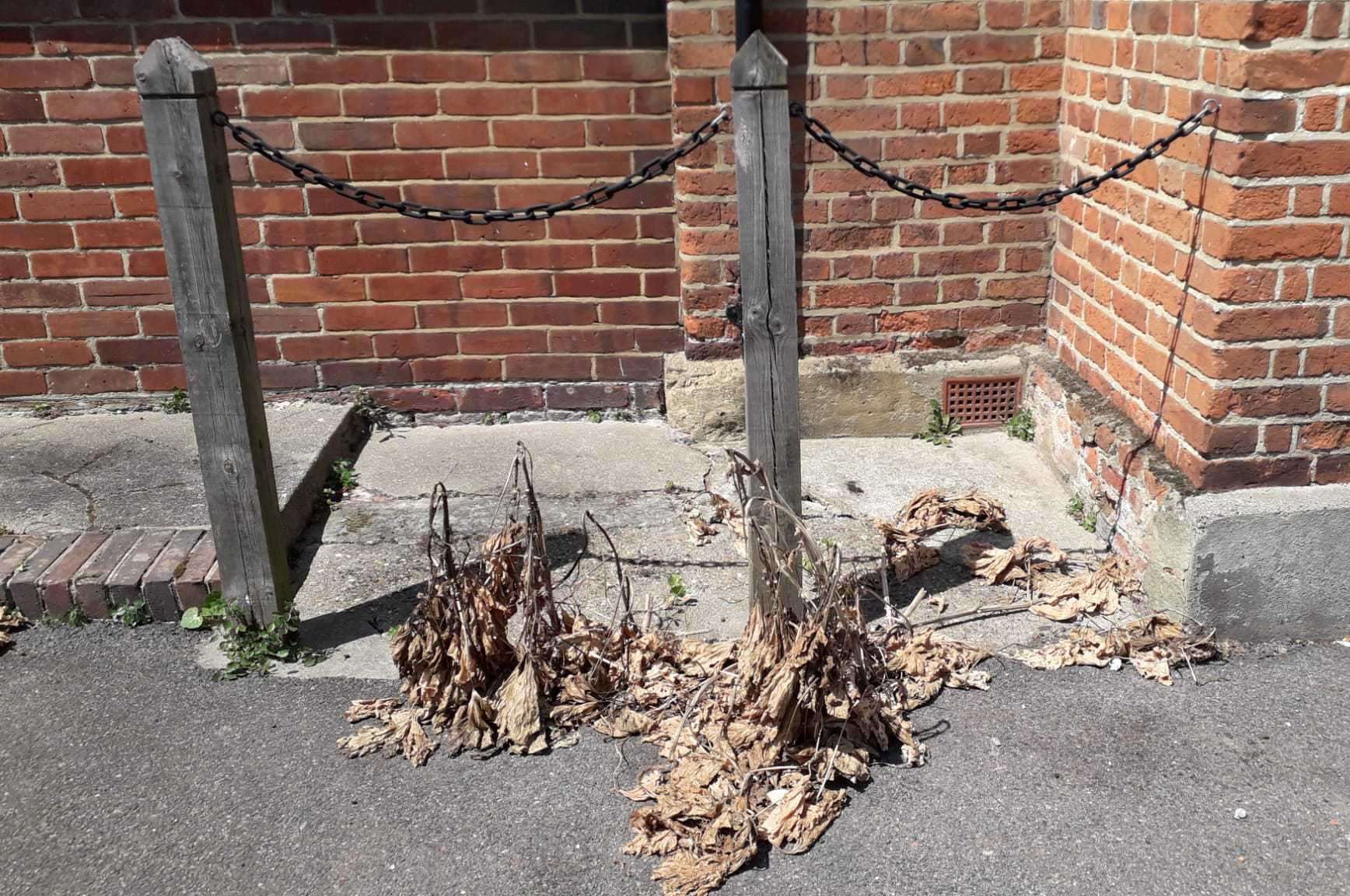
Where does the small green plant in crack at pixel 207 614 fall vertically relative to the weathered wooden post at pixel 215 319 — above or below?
below

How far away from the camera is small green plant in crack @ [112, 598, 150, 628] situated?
365 cm

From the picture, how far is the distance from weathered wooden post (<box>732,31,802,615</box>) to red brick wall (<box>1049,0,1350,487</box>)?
1.22 m

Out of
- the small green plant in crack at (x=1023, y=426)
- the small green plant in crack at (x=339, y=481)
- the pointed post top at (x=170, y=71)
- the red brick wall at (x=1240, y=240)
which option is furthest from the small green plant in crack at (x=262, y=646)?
the small green plant in crack at (x=1023, y=426)

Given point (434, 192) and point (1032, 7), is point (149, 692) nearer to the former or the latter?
point (434, 192)

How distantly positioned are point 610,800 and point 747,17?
9.16 ft

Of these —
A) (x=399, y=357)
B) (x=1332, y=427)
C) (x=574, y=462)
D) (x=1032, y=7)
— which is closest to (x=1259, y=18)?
(x=1332, y=427)

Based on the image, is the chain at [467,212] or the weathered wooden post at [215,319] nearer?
the weathered wooden post at [215,319]

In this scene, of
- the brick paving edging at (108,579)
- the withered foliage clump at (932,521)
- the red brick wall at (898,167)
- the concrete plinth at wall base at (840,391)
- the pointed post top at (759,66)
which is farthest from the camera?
the concrete plinth at wall base at (840,391)

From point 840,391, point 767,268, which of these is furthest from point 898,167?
point 767,268

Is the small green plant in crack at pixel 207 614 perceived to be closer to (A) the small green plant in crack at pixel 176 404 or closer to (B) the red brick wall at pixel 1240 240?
(A) the small green plant in crack at pixel 176 404

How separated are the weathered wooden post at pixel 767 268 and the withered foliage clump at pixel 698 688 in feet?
0.37

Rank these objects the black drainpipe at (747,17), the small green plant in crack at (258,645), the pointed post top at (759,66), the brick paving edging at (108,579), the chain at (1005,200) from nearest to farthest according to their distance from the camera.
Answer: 1. the pointed post top at (759,66)
2. the chain at (1005,200)
3. the small green plant in crack at (258,645)
4. the brick paving edging at (108,579)
5. the black drainpipe at (747,17)

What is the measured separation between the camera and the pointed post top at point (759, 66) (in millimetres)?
2922

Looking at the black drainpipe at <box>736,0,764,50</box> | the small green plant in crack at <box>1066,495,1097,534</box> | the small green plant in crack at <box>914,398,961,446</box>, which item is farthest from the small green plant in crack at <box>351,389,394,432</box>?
the small green plant in crack at <box>1066,495,1097,534</box>
